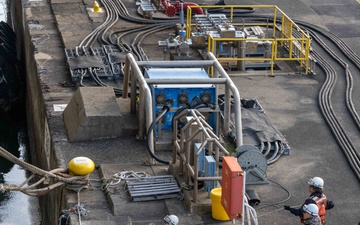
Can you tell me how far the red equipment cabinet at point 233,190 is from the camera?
13547 mm

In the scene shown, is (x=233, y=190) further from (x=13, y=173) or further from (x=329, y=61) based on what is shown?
(x=13, y=173)

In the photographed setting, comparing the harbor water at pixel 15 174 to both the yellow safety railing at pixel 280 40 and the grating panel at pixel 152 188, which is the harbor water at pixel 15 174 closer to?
the yellow safety railing at pixel 280 40

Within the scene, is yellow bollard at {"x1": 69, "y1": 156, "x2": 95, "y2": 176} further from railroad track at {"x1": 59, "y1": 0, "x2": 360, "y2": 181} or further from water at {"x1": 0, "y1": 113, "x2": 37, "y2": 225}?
water at {"x1": 0, "y1": 113, "x2": 37, "y2": 225}

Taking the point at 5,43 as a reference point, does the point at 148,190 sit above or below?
above

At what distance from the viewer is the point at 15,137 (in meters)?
29.9

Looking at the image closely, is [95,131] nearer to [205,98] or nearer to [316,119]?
[205,98]

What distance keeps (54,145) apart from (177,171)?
3178 mm

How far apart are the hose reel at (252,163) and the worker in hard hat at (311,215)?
8.68ft

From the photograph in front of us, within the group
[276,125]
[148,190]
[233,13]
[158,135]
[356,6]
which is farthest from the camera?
[356,6]

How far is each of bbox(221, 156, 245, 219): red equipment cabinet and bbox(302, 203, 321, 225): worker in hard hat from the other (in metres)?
0.98

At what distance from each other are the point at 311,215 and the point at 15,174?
14.7 metres

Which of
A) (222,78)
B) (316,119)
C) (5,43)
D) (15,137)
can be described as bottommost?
(15,137)

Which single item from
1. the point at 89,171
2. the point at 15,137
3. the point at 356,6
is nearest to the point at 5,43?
the point at 15,137

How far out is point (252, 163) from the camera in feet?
53.7
